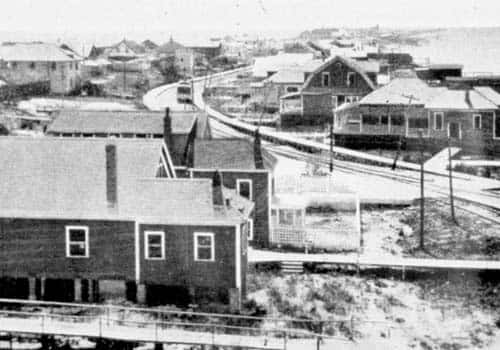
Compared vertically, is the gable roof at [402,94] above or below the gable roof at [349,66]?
below

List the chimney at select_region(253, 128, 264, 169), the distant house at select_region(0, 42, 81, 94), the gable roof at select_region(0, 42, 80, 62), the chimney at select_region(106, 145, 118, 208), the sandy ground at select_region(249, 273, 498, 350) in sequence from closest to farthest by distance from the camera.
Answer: the sandy ground at select_region(249, 273, 498, 350) < the chimney at select_region(106, 145, 118, 208) < the chimney at select_region(253, 128, 264, 169) < the distant house at select_region(0, 42, 81, 94) < the gable roof at select_region(0, 42, 80, 62)

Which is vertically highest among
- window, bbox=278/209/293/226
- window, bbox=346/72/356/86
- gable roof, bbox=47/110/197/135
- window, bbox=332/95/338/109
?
window, bbox=346/72/356/86

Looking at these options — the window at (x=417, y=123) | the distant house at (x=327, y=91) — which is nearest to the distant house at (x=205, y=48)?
the distant house at (x=327, y=91)

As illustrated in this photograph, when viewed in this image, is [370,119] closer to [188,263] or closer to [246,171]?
[246,171]

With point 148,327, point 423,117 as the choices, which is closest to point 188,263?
point 148,327

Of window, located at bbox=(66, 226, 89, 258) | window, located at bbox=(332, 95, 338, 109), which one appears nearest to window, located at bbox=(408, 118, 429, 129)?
window, located at bbox=(332, 95, 338, 109)

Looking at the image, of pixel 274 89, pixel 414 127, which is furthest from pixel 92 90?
pixel 414 127

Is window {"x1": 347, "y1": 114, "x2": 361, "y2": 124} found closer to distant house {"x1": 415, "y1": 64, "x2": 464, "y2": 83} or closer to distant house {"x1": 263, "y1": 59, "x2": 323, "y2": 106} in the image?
distant house {"x1": 263, "y1": 59, "x2": 323, "y2": 106}

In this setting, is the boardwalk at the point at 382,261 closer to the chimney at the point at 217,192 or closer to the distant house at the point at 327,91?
the chimney at the point at 217,192

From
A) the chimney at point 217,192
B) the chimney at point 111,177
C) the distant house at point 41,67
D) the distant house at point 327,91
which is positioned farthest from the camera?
the distant house at point 41,67
